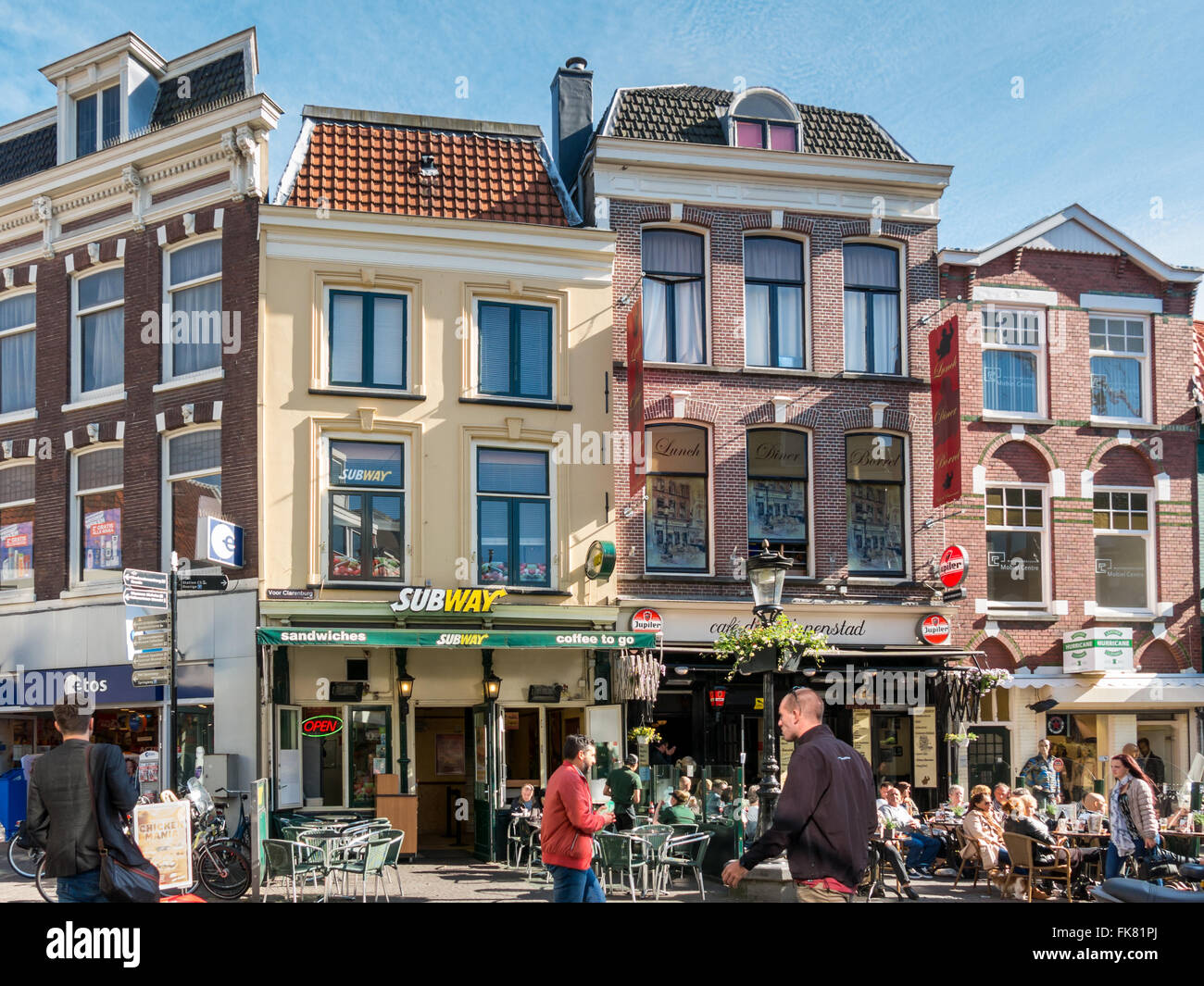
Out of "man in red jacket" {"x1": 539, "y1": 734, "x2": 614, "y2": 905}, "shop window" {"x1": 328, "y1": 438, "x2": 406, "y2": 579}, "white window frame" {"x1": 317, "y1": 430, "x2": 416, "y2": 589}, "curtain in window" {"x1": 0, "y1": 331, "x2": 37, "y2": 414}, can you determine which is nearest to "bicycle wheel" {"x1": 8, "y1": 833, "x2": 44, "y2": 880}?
"white window frame" {"x1": 317, "y1": 430, "x2": 416, "y2": 589}

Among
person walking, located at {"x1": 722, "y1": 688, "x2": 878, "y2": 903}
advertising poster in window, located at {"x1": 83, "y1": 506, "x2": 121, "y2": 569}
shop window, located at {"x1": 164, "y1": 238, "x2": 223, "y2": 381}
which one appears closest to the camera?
person walking, located at {"x1": 722, "y1": 688, "x2": 878, "y2": 903}

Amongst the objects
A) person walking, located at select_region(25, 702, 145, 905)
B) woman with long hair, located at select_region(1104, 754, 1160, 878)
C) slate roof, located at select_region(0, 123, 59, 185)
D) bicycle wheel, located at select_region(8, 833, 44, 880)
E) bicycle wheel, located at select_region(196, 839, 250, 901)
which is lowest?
bicycle wheel, located at select_region(8, 833, 44, 880)

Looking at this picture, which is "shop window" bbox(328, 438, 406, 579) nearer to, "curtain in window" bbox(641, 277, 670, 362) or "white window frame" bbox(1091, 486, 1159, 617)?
"curtain in window" bbox(641, 277, 670, 362)

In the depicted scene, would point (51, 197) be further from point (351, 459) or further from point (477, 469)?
point (477, 469)

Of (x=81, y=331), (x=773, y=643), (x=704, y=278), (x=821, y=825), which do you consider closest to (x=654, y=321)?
(x=704, y=278)

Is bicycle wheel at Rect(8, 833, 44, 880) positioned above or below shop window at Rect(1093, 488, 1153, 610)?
below

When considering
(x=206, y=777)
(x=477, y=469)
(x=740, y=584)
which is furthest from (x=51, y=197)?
(x=740, y=584)

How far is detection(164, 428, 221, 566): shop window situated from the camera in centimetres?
1897

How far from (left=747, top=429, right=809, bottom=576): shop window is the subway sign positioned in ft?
23.3

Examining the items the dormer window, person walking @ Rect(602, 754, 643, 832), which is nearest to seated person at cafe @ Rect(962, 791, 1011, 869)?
person walking @ Rect(602, 754, 643, 832)

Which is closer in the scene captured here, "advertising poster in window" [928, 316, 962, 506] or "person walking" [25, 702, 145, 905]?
"person walking" [25, 702, 145, 905]

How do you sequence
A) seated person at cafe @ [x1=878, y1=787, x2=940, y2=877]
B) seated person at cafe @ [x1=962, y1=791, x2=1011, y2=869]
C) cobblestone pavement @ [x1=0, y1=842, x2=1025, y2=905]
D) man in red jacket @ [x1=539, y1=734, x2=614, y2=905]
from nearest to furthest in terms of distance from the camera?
Answer: man in red jacket @ [x1=539, y1=734, x2=614, y2=905]
cobblestone pavement @ [x1=0, y1=842, x2=1025, y2=905]
seated person at cafe @ [x1=962, y1=791, x2=1011, y2=869]
seated person at cafe @ [x1=878, y1=787, x2=940, y2=877]

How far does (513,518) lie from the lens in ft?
64.3

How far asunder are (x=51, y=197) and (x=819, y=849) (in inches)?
763
